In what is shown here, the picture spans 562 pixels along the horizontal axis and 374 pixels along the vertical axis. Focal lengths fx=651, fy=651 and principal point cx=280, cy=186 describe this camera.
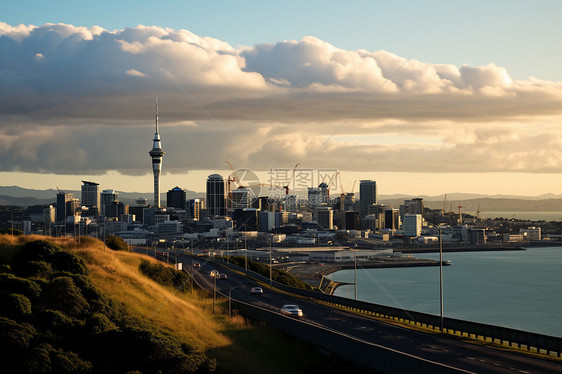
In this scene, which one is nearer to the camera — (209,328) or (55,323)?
(55,323)

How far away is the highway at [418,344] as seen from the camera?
1560 inches

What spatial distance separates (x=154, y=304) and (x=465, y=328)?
30526mm

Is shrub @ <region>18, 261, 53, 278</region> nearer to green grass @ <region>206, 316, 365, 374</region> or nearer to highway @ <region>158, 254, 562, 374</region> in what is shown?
green grass @ <region>206, 316, 365, 374</region>

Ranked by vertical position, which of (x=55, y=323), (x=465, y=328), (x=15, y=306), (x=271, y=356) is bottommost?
(x=271, y=356)

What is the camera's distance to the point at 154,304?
66.4 m

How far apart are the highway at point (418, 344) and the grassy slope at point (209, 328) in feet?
12.3

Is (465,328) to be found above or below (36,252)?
below

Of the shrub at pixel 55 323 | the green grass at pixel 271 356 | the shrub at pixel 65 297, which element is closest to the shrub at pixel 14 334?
the shrub at pixel 55 323

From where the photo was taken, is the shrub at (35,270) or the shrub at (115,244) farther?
the shrub at (115,244)

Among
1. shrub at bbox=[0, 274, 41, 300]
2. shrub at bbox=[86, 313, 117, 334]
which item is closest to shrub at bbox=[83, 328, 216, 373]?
shrub at bbox=[86, 313, 117, 334]

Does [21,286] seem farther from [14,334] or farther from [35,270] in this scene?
[14,334]

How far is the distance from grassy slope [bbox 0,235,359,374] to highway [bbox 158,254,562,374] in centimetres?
375

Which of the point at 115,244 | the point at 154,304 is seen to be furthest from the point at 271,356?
the point at 115,244

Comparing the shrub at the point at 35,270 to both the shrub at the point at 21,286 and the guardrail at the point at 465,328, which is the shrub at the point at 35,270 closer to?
the shrub at the point at 21,286
